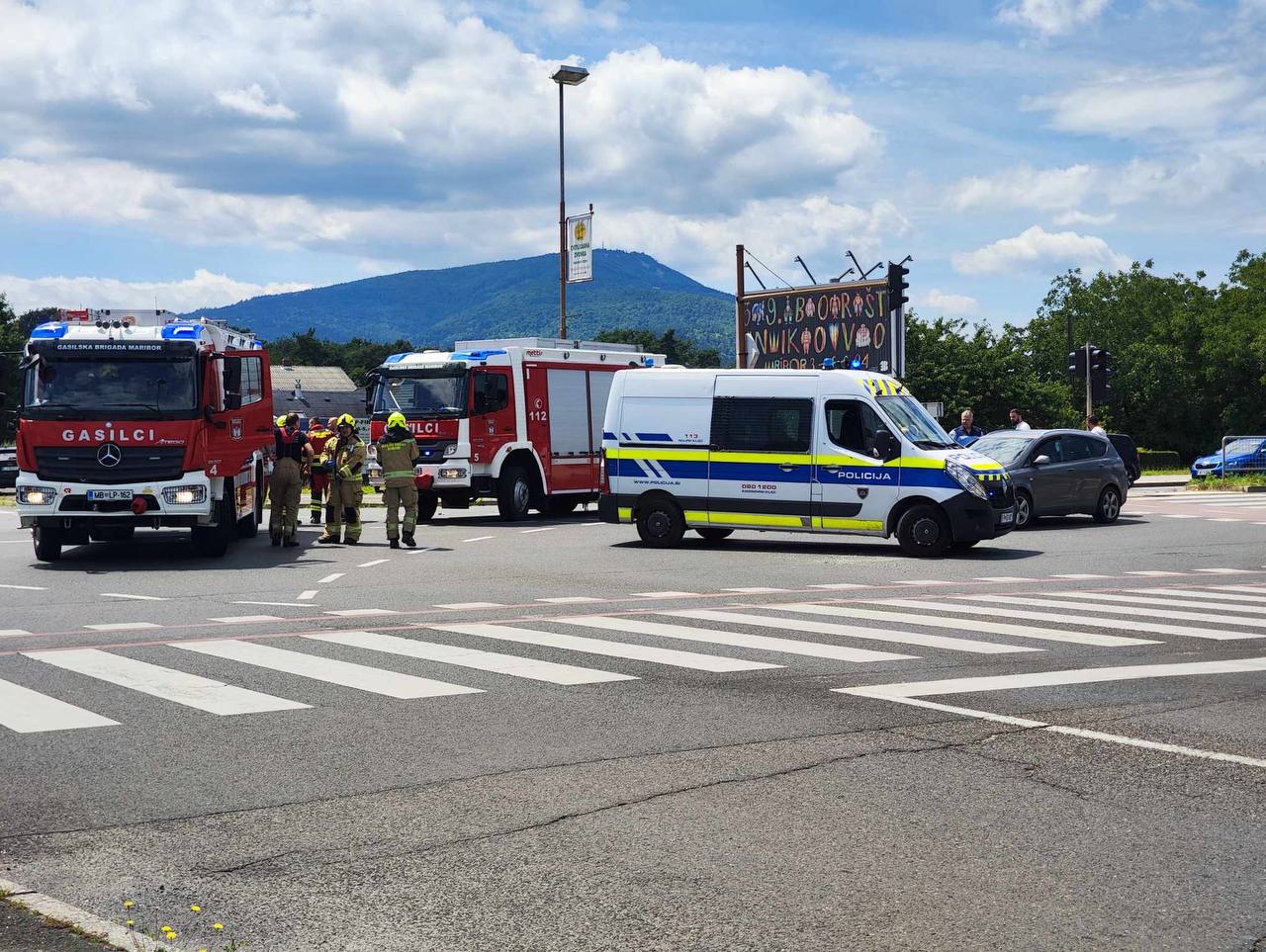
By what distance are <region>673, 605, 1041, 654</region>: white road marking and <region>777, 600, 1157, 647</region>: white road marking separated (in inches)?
19.3

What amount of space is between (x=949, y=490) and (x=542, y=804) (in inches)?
492

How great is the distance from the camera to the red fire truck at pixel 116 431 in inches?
682

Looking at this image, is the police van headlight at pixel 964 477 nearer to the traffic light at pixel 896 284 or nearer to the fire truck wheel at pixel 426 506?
the fire truck wheel at pixel 426 506

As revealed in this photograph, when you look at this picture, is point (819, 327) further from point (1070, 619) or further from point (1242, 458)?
point (1070, 619)

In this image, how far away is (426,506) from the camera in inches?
1024

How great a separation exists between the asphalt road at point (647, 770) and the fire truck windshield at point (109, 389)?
467cm

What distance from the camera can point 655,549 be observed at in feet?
63.3

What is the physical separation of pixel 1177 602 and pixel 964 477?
4.78m

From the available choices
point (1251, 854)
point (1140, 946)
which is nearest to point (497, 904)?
point (1140, 946)

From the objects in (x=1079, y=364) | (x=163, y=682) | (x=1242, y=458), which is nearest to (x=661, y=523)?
(x=163, y=682)

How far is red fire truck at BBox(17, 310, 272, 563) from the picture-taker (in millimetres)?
17328

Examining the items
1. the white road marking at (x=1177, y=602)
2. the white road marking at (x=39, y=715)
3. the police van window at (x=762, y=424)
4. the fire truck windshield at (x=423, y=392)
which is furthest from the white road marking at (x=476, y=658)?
the fire truck windshield at (x=423, y=392)

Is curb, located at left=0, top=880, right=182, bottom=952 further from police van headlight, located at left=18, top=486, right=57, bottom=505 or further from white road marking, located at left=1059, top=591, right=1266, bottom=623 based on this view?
police van headlight, located at left=18, top=486, right=57, bottom=505

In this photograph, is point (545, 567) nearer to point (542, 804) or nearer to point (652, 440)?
point (652, 440)
